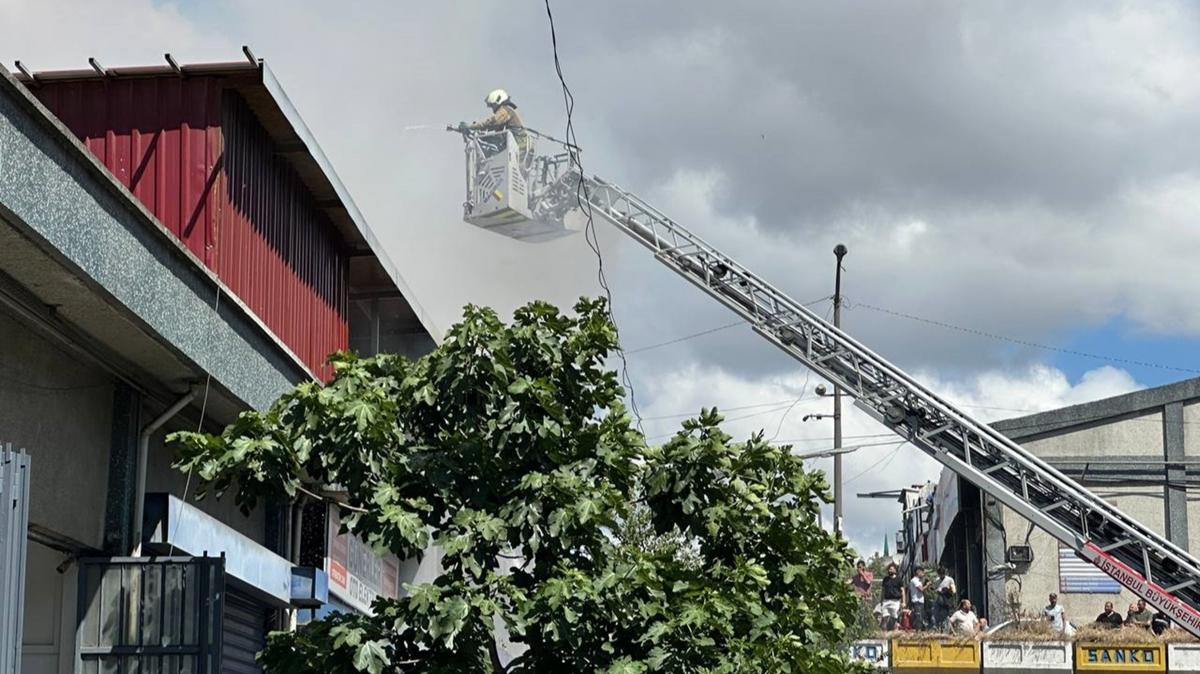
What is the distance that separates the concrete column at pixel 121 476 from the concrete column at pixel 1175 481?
3099 cm

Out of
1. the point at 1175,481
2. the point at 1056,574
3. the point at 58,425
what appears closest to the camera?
the point at 58,425

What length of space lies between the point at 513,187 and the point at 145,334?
2153 centimetres

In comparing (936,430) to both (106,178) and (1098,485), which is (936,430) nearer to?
(1098,485)

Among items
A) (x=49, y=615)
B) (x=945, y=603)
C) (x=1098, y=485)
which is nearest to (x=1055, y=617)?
(x=945, y=603)

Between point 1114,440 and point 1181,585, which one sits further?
point 1114,440

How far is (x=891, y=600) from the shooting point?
3522cm

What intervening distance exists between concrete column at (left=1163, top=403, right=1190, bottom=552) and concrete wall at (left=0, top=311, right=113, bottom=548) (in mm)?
31348

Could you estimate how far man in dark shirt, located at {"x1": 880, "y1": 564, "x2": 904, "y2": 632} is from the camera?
34219 mm

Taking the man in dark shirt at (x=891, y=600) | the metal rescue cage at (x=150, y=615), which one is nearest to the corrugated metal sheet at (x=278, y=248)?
the metal rescue cage at (x=150, y=615)

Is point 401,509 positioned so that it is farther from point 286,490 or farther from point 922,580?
point 922,580

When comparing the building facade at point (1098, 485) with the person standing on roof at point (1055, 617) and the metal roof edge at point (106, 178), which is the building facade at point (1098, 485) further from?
the metal roof edge at point (106, 178)

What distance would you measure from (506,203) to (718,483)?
22285 mm

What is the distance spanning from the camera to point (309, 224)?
17312 millimetres

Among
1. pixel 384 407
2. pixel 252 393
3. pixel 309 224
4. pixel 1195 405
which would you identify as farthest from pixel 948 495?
pixel 384 407
